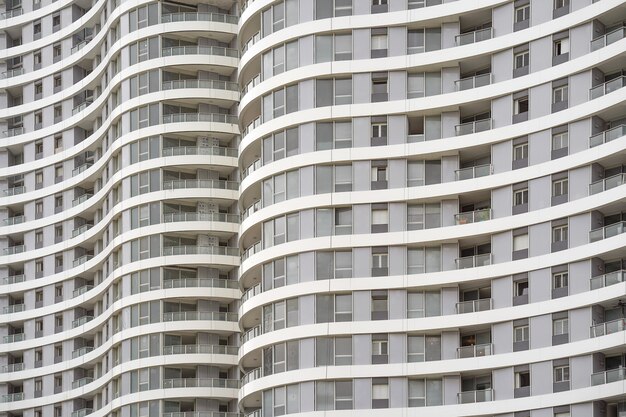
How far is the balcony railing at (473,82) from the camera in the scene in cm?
11369

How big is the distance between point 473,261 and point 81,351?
5216 centimetres

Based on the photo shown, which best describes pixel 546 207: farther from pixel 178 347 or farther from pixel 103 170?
pixel 103 170

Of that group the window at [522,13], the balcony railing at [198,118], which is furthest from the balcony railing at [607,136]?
the balcony railing at [198,118]

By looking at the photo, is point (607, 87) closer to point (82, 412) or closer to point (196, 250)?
point (196, 250)

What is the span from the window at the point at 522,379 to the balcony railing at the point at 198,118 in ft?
140

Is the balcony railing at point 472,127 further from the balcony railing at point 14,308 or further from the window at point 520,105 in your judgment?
the balcony railing at point 14,308

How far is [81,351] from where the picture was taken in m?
152

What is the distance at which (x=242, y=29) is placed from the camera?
128000 millimetres

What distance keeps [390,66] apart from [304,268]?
15224mm

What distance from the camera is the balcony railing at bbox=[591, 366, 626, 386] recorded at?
336ft

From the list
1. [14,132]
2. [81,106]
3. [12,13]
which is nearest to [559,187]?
[81,106]

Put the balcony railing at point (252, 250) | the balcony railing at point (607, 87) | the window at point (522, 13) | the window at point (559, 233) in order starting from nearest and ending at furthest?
the balcony railing at point (607, 87) < the window at point (559, 233) < the window at point (522, 13) < the balcony railing at point (252, 250)

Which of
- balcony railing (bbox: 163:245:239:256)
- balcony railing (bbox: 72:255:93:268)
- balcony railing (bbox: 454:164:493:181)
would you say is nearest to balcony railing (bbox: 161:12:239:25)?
balcony railing (bbox: 163:245:239:256)

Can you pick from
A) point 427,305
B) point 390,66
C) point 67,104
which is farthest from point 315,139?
point 67,104
